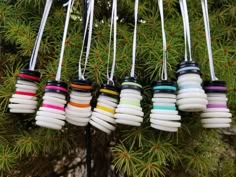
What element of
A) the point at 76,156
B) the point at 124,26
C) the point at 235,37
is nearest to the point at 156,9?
the point at 124,26

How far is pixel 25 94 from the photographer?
0.50 meters

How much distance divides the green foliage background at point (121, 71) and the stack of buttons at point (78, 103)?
0.13 feet

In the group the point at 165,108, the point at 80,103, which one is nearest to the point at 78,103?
the point at 80,103

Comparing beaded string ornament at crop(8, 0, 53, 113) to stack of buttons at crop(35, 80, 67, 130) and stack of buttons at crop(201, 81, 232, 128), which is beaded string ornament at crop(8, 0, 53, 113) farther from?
stack of buttons at crop(201, 81, 232, 128)

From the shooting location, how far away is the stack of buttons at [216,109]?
1.57ft

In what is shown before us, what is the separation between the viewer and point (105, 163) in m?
0.60

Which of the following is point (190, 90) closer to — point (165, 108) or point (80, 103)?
point (165, 108)

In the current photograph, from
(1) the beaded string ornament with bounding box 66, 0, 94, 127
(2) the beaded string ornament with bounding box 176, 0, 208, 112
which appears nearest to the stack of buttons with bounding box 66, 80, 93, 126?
(1) the beaded string ornament with bounding box 66, 0, 94, 127

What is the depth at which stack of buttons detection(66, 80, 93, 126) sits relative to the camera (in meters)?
0.49

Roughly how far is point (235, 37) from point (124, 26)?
232mm

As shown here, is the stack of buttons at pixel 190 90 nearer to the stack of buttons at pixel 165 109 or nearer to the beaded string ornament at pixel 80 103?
the stack of buttons at pixel 165 109

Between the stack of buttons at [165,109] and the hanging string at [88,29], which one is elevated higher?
the hanging string at [88,29]

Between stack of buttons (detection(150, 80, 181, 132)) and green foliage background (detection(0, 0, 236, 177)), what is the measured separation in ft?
0.15

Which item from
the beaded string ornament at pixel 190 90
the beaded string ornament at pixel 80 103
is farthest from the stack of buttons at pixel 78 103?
the beaded string ornament at pixel 190 90
